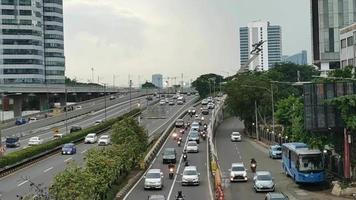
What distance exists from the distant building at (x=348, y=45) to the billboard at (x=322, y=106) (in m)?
36.3

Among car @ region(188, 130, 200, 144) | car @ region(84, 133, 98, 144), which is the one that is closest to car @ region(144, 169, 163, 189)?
car @ region(188, 130, 200, 144)

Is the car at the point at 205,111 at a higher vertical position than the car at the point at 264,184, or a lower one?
higher

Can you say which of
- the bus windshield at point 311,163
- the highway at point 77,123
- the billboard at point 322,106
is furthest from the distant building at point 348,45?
the highway at point 77,123

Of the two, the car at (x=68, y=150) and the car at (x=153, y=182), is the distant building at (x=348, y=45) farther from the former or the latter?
the car at (x=153, y=182)

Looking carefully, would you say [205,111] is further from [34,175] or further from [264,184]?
[264,184]

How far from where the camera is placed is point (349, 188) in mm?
39969

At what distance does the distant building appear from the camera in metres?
79.8

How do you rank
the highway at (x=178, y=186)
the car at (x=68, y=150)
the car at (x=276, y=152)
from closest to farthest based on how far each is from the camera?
the highway at (x=178, y=186), the car at (x=276, y=152), the car at (x=68, y=150)

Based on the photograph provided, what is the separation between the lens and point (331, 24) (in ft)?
358

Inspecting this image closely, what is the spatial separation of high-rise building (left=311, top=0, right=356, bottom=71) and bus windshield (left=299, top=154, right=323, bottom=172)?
66948 millimetres

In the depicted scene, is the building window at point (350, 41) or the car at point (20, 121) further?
the car at point (20, 121)

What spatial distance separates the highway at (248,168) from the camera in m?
41.7

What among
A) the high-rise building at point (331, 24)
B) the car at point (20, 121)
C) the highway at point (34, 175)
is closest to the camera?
the highway at point (34, 175)

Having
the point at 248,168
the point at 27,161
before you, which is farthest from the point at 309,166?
the point at 27,161
